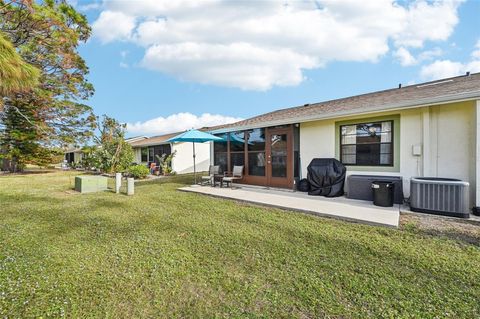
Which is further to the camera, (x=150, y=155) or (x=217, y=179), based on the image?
(x=150, y=155)

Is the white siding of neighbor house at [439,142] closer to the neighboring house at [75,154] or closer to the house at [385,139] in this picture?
the house at [385,139]

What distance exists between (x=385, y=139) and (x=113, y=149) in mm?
15947

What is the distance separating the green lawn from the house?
2.84 meters

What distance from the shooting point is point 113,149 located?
50.9ft

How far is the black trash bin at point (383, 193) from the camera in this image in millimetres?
5617

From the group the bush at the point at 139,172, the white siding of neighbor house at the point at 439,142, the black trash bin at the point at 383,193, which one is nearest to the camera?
the white siding of neighbor house at the point at 439,142

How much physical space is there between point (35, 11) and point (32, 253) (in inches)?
487

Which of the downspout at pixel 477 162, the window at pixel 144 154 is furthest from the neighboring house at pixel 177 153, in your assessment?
the downspout at pixel 477 162

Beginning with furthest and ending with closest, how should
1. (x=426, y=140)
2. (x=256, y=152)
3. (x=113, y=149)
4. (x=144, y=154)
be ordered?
1. (x=144, y=154)
2. (x=113, y=149)
3. (x=256, y=152)
4. (x=426, y=140)

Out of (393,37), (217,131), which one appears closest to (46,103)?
(217,131)

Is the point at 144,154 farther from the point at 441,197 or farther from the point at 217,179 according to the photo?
the point at 441,197

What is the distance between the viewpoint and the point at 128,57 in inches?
473

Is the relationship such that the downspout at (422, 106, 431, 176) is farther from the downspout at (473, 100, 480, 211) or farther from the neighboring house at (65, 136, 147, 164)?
the neighboring house at (65, 136, 147, 164)

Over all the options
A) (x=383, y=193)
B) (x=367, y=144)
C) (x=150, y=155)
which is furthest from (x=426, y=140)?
(x=150, y=155)
